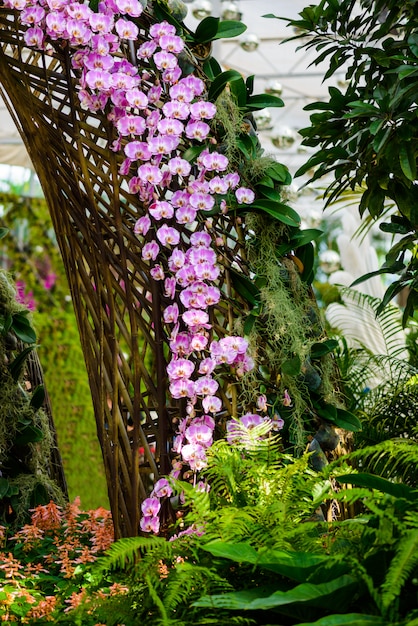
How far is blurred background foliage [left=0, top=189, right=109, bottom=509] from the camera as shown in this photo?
5.72 m

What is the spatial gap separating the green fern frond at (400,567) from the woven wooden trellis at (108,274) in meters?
0.82

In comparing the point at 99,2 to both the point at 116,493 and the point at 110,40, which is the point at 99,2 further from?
the point at 116,493

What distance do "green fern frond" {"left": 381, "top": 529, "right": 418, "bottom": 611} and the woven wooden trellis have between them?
82 cm

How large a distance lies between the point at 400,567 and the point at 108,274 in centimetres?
109

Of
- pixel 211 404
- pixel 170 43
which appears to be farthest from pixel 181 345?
pixel 170 43

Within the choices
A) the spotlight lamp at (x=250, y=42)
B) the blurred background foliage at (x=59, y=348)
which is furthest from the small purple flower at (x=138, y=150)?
the blurred background foliage at (x=59, y=348)

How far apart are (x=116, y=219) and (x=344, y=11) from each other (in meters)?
0.78

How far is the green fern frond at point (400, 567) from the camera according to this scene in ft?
3.31

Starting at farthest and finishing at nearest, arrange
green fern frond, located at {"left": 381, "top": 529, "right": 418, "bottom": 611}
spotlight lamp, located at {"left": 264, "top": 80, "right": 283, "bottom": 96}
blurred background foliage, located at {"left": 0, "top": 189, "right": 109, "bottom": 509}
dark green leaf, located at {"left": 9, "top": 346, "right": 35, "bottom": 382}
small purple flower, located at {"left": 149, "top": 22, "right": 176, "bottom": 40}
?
blurred background foliage, located at {"left": 0, "top": 189, "right": 109, "bottom": 509} < spotlight lamp, located at {"left": 264, "top": 80, "right": 283, "bottom": 96} < dark green leaf, located at {"left": 9, "top": 346, "right": 35, "bottom": 382} < small purple flower, located at {"left": 149, "top": 22, "right": 176, "bottom": 40} < green fern frond, located at {"left": 381, "top": 529, "right": 418, "bottom": 611}

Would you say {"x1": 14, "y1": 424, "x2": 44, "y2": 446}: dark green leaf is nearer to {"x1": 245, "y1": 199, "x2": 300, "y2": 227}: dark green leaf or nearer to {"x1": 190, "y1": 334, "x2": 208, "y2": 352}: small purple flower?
{"x1": 190, "y1": 334, "x2": 208, "y2": 352}: small purple flower

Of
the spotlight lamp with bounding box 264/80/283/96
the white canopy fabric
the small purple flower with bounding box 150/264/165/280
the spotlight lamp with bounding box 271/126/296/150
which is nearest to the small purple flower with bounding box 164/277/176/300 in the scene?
the small purple flower with bounding box 150/264/165/280

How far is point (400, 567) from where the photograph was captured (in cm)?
102

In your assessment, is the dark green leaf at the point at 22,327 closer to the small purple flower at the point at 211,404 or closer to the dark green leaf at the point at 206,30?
the small purple flower at the point at 211,404

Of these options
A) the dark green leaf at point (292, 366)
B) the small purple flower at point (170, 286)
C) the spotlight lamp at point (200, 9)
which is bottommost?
the dark green leaf at point (292, 366)
